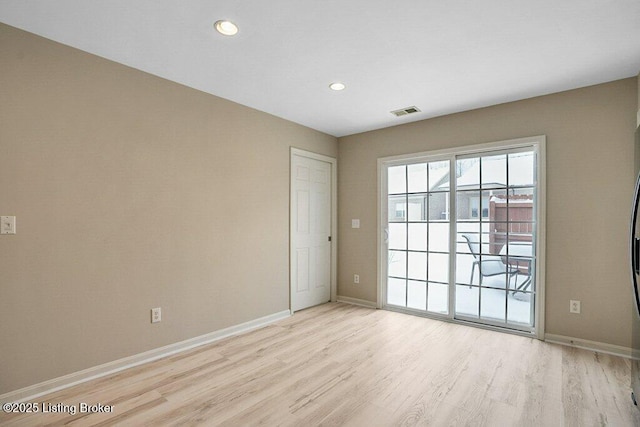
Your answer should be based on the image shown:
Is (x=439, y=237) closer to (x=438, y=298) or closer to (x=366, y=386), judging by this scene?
(x=438, y=298)

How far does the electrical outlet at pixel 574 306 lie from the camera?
9.70 feet

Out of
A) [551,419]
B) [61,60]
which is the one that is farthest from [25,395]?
[551,419]

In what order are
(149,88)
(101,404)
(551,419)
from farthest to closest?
(149,88), (101,404), (551,419)

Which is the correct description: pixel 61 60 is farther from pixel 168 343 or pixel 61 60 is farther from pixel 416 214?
pixel 416 214

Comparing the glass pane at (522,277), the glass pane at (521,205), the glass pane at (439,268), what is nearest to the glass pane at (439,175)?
the glass pane at (521,205)

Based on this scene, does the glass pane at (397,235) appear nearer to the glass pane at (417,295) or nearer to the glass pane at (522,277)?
the glass pane at (417,295)

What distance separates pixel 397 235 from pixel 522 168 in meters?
1.63

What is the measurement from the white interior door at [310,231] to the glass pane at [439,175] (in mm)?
1458

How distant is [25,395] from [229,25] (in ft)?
9.20

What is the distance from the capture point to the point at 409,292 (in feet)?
13.5

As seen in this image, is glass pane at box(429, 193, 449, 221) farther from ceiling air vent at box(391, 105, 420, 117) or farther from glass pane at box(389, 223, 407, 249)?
ceiling air vent at box(391, 105, 420, 117)

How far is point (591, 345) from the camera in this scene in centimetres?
289

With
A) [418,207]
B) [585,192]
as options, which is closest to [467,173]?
[418,207]

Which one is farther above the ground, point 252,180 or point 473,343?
point 252,180
